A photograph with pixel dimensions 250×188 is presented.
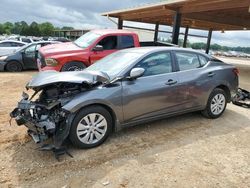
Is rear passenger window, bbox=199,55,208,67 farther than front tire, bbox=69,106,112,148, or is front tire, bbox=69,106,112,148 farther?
rear passenger window, bbox=199,55,208,67

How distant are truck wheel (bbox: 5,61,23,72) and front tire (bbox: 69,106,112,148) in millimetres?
8995

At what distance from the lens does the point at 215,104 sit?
5637 millimetres

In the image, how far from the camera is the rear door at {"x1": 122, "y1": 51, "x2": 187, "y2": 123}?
4348 millimetres

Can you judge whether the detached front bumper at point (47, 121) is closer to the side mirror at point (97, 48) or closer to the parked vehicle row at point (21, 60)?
the side mirror at point (97, 48)

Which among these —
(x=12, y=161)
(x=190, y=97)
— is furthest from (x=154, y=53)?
(x=12, y=161)

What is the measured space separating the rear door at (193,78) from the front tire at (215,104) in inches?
9.2

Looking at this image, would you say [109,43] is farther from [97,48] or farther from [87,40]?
[87,40]

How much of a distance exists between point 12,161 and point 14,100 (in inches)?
129

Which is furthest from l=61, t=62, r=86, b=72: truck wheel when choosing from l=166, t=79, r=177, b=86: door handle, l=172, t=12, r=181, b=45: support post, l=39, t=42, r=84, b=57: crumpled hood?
l=172, t=12, r=181, b=45: support post

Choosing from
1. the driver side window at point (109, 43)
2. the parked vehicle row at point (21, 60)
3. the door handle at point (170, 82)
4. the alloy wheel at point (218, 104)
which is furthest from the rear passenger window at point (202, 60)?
the parked vehicle row at point (21, 60)

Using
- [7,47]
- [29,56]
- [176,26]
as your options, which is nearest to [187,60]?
[176,26]

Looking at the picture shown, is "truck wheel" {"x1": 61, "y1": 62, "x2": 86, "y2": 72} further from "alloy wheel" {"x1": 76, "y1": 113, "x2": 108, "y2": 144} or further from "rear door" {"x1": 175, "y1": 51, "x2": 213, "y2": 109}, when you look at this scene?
"alloy wheel" {"x1": 76, "y1": 113, "x2": 108, "y2": 144}

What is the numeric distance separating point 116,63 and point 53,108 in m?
1.50

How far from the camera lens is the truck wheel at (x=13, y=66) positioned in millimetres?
11552
